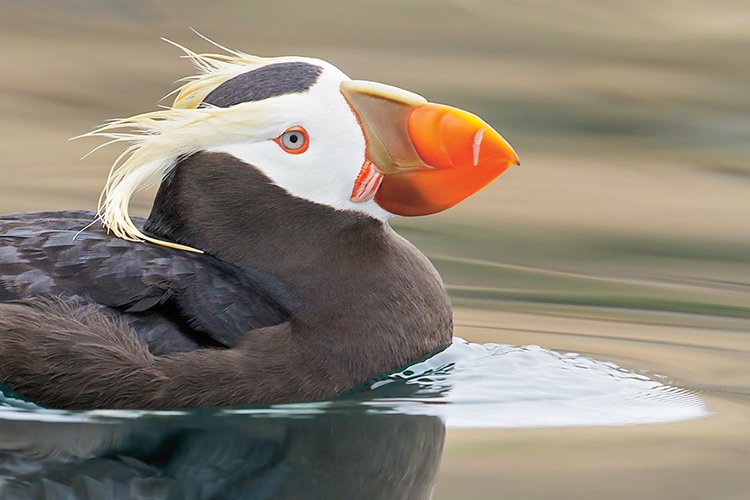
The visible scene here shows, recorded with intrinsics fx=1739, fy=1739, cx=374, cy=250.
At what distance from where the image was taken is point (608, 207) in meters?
7.54

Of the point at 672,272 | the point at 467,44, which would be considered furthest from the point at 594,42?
the point at 672,272

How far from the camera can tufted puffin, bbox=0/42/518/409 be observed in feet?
15.6

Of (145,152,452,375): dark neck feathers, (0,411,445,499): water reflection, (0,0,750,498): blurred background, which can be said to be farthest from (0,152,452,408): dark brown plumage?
(0,0,750,498): blurred background

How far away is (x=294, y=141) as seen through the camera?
5.09 metres

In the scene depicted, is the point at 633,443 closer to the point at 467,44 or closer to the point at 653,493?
the point at 653,493

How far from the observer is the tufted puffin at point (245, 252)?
477cm

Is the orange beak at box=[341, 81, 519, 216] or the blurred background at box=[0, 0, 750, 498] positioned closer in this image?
the blurred background at box=[0, 0, 750, 498]

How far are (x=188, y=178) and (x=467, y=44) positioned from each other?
4375 mm

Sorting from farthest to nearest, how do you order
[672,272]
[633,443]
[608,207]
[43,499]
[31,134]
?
[31,134] < [608,207] < [672,272] < [633,443] < [43,499]

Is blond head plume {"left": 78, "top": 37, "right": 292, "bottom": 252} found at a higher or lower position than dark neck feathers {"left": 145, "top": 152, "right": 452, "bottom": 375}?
higher

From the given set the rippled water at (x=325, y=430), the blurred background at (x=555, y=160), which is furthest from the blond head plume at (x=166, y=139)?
the blurred background at (x=555, y=160)

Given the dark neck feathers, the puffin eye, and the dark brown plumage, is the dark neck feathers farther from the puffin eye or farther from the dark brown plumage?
the puffin eye

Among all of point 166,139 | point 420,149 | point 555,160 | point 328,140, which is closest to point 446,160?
point 420,149

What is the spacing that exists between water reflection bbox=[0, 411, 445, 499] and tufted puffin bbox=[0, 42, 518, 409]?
0.36 ft
